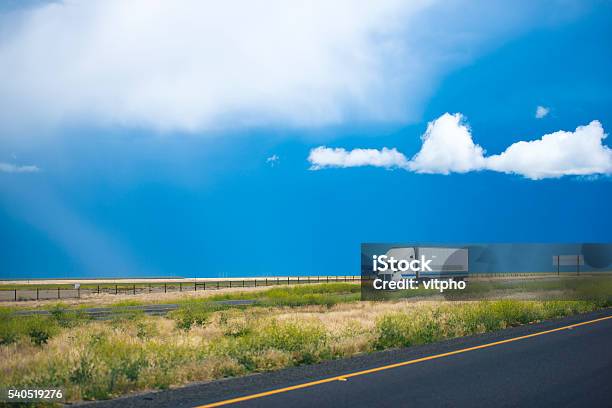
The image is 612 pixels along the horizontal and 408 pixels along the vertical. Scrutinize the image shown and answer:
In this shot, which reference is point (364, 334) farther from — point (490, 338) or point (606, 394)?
point (606, 394)

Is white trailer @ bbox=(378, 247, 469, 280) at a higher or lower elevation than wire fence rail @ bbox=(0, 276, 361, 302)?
higher

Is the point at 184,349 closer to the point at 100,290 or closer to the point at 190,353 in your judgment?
the point at 190,353

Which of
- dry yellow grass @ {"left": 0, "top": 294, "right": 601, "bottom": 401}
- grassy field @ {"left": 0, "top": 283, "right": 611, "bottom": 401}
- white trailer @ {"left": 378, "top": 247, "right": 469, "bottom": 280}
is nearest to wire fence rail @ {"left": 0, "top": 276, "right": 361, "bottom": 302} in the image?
white trailer @ {"left": 378, "top": 247, "right": 469, "bottom": 280}

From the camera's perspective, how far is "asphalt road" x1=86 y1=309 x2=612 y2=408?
8422mm

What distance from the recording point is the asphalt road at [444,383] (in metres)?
8.42

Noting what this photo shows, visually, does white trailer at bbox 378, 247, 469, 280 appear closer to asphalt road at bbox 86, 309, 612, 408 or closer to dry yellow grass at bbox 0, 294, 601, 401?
dry yellow grass at bbox 0, 294, 601, 401

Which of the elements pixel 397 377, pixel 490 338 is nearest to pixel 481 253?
pixel 490 338

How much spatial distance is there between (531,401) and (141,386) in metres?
6.26

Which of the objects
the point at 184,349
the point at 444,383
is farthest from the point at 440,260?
the point at 444,383

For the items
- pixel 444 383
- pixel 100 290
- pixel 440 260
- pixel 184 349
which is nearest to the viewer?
pixel 444 383

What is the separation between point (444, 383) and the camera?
966 cm

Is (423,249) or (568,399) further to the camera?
(423,249)

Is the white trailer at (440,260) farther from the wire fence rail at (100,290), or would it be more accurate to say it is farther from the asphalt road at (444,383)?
the wire fence rail at (100,290)

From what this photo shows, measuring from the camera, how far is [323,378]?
10.3 m
